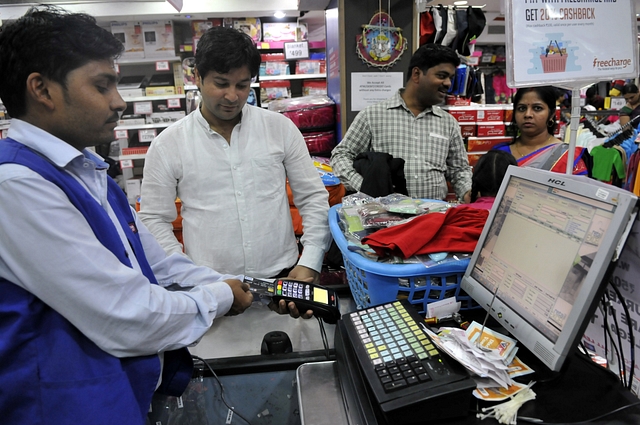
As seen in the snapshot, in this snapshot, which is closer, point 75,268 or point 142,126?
point 75,268

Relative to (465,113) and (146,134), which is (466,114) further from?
(146,134)

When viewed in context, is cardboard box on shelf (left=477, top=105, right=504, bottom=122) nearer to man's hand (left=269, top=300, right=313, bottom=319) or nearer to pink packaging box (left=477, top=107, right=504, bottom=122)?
pink packaging box (left=477, top=107, right=504, bottom=122)

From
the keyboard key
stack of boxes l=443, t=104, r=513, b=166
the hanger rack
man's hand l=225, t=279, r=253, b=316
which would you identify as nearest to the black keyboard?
the keyboard key

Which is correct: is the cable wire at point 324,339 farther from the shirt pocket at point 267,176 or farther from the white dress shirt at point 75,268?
the shirt pocket at point 267,176

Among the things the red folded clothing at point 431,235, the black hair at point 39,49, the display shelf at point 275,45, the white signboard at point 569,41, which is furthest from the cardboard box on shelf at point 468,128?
the black hair at point 39,49

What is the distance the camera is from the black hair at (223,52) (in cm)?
143

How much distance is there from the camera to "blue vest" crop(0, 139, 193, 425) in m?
0.70

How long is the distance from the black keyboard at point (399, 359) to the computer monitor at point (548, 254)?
16cm

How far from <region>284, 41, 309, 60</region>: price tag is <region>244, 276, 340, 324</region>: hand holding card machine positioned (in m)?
4.50

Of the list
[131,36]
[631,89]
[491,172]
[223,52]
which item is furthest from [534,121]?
[131,36]

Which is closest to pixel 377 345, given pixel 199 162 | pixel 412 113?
pixel 199 162

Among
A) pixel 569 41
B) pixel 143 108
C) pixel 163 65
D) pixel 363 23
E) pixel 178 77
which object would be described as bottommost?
pixel 569 41

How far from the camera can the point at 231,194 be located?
1.58 m

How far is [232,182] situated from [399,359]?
1.00 metres
